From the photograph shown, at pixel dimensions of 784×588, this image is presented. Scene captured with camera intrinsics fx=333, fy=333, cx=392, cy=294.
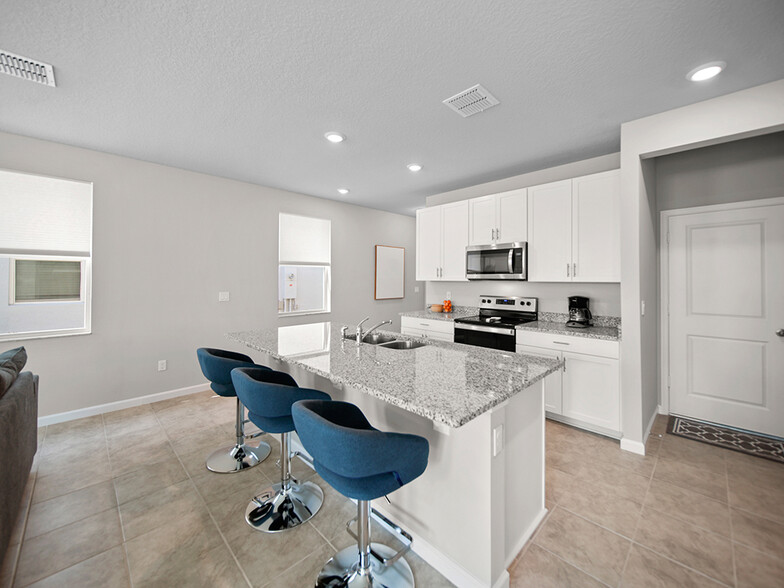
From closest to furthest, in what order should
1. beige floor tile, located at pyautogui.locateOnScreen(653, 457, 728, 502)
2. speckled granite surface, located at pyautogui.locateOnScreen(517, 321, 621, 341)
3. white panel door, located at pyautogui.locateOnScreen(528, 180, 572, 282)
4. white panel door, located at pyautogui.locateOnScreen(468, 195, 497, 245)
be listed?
beige floor tile, located at pyautogui.locateOnScreen(653, 457, 728, 502) < speckled granite surface, located at pyautogui.locateOnScreen(517, 321, 621, 341) < white panel door, located at pyautogui.locateOnScreen(528, 180, 572, 282) < white panel door, located at pyautogui.locateOnScreen(468, 195, 497, 245)

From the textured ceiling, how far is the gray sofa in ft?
6.17

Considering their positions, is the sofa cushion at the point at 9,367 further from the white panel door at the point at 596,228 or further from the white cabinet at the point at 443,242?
the white panel door at the point at 596,228

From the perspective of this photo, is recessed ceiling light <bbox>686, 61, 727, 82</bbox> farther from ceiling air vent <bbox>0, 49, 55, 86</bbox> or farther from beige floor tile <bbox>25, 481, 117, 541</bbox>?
beige floor tile <bbox>25, 481, 117, 541</bbox>

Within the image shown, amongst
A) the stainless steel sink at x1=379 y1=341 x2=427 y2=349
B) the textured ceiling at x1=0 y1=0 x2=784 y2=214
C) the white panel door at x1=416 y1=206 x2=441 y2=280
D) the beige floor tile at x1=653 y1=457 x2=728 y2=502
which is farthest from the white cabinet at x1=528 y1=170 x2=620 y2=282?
the stainless steel sink at x1=379 y1=341 x2=427 y2=349

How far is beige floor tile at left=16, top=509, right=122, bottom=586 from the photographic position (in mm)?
1604

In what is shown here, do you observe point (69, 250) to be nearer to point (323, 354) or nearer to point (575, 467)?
point (323, 354)

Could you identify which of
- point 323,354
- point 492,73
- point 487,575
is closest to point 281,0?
point 492,73

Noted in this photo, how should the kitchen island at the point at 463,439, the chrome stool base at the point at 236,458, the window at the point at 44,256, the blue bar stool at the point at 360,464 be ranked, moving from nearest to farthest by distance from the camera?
the blue bar stool at the point at 360,464, the kitchen island at the point at 463,439, the chrome stool base at the point at 236,458, the window at the point at 44,256

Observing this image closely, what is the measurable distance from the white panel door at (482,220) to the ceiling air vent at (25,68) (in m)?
3.80

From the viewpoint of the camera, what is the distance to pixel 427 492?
1.66 meters

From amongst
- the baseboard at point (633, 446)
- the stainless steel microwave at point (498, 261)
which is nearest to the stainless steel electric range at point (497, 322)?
the stainless steel microwave at point (498, 261)

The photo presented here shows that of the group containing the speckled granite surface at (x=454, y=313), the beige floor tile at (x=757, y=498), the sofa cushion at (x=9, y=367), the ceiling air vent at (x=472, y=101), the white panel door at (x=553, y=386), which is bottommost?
the beige floor tile at (x=757, y=498)

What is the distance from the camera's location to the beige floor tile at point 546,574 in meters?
1.52

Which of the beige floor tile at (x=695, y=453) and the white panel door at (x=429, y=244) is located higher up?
the white panel door at (x=429, y=244)
